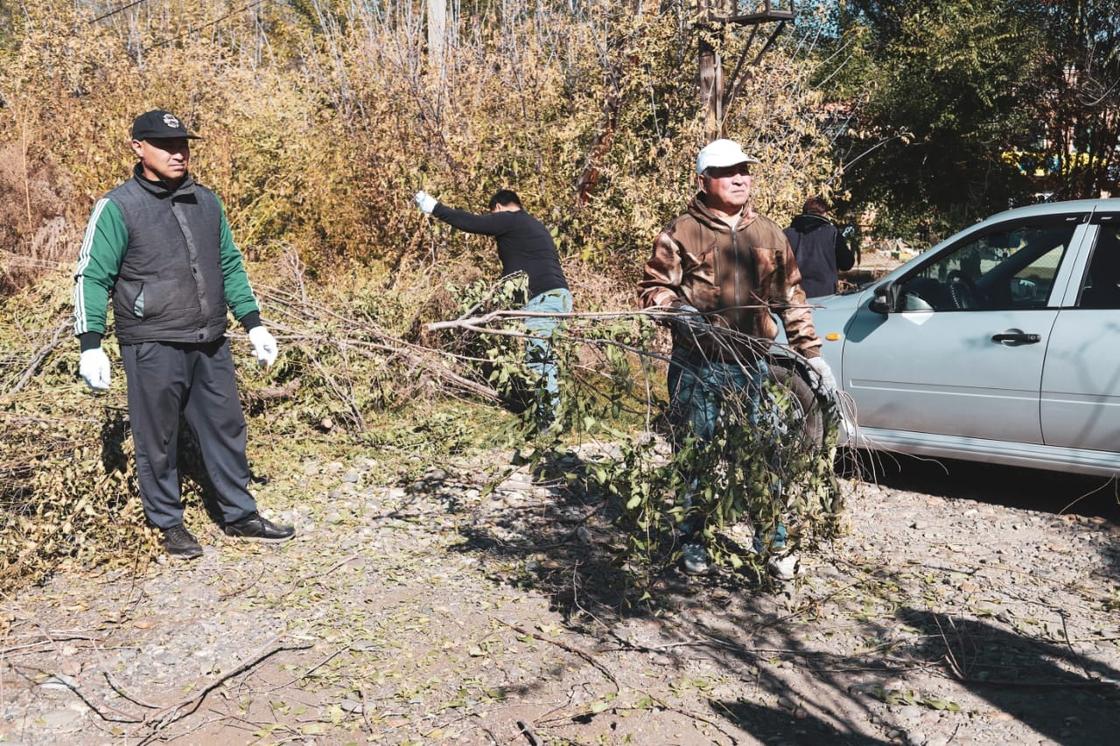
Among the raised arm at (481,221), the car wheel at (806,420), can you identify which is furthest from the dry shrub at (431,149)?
the car wheel at (806,420)

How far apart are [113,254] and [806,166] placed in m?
6.94

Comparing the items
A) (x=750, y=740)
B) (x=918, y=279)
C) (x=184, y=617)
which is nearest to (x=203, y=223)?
(x=184, y=617)

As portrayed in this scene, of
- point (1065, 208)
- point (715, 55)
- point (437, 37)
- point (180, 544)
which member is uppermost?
point (437, 37)

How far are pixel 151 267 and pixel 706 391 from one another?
256 centimetres

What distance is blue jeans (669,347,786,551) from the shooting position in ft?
14.5

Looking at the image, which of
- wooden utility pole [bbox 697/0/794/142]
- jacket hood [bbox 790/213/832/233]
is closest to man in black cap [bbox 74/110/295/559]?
jacket hood [bbox 790/213/832/233]

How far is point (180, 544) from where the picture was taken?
4.90 m

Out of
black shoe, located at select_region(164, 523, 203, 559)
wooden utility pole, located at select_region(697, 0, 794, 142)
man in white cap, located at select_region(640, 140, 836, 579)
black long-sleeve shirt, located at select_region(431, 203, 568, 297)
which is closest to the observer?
man in white cap, located at select_region(640, 140, 836, 579)

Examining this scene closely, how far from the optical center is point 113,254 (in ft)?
15.0

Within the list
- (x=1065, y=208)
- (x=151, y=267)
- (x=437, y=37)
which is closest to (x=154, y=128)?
(x=151, y=267)

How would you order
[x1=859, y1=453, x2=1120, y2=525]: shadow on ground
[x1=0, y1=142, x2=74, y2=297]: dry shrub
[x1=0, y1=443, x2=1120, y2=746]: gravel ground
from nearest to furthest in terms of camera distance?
[x1=0, y1=443, x2=1120, y2=746]: gravel ground < [x1=859, y1=453, x2=1120, y2=525]: shadow on ground < [x1=0, y1=142, x2=74, y2=297]: dry shrub

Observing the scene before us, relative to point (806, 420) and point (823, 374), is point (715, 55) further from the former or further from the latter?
point (806, 420)

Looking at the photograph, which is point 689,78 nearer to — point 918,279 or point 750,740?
point 918,279

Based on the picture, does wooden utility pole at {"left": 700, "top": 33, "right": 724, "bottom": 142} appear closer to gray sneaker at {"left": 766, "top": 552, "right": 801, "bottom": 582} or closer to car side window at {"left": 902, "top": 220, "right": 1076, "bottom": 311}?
car side window at {"left": 902, "top": 220, "right": 1076, "bottom": 311}
